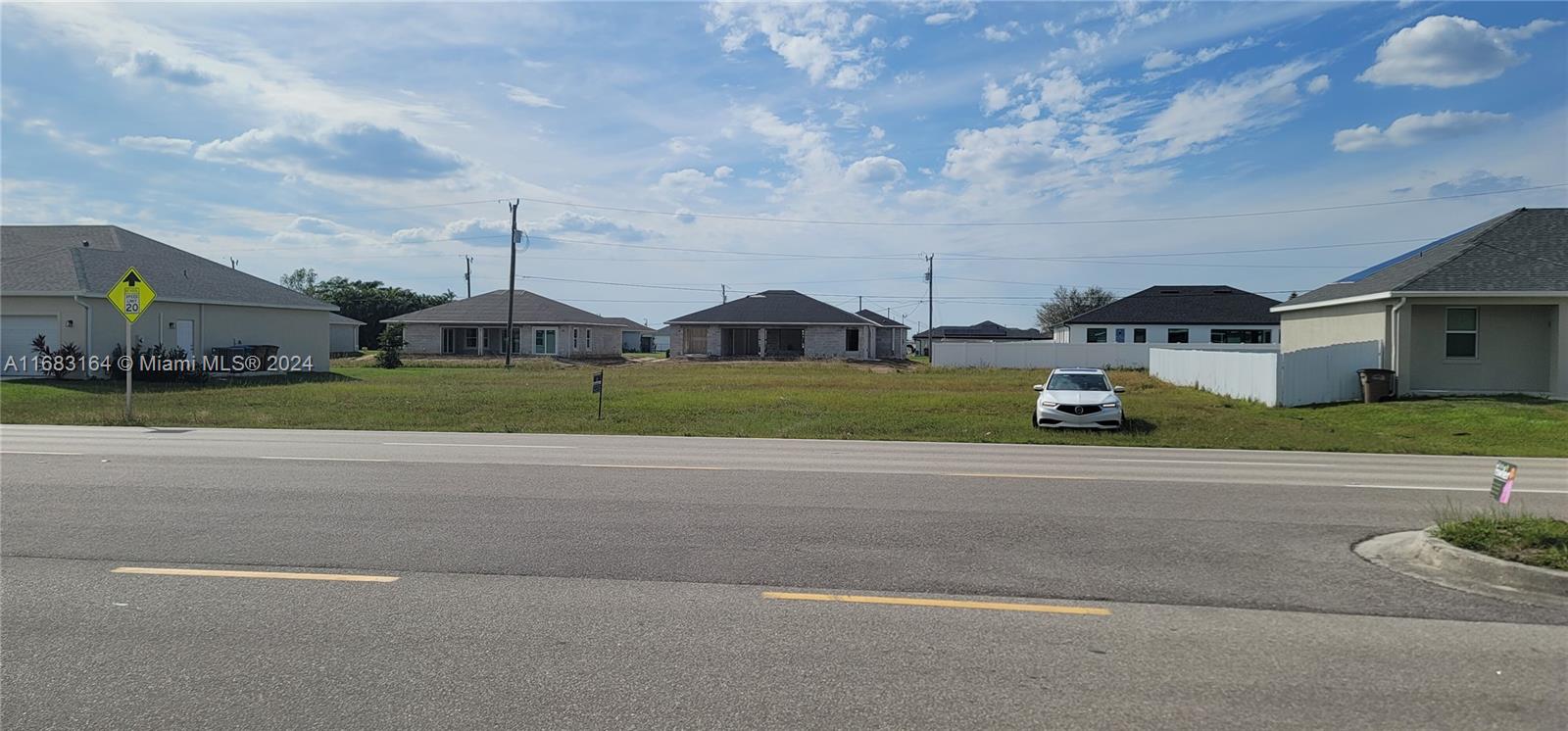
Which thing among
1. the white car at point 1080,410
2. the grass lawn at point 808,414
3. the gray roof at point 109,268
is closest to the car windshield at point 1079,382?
the white car at point 1080,410

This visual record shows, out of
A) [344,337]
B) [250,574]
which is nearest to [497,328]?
[344,337]

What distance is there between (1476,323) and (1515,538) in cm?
2211

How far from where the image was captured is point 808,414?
2341 cm

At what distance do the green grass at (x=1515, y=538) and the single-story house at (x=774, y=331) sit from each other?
53826mm

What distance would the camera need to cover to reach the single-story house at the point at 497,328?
6344cm

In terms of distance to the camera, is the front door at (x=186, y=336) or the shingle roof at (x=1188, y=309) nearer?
the front door at (x=186, y=336)

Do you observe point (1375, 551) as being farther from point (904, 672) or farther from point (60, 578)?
point (60, 578)

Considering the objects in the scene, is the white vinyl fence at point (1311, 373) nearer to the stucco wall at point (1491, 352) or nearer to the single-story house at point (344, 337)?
the stucco wall at point (1491, 352)

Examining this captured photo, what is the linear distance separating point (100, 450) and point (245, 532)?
8354mm

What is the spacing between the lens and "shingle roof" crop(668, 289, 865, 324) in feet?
206

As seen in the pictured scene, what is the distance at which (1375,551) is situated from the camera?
773 centimetres

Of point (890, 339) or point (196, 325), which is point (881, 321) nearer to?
point (890, 339)

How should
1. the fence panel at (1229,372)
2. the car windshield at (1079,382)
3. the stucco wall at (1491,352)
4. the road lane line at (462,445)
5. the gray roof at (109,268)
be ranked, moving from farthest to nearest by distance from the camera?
the gray roof at (109,268), the fence panel at (1229,372), the stucco wall at (1491,352), the car windshield at (1079,382), the road lane line at (462,445)

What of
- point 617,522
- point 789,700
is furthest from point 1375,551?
point 617,522
